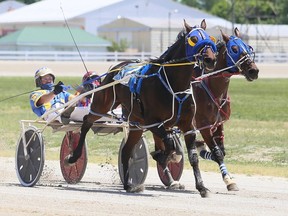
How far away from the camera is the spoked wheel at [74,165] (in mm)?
12914

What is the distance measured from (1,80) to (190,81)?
30.4 meters

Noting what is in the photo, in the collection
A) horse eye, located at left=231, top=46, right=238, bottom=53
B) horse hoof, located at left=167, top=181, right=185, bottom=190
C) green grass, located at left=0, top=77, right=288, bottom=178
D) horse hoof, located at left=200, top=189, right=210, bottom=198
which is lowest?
green grass, located at left=0, top=77, right=288, bottom=178

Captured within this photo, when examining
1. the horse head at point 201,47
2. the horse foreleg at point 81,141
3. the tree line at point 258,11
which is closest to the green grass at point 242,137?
the horse foreleg at point 81,141

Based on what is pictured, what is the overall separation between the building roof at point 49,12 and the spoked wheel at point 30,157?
7436cm

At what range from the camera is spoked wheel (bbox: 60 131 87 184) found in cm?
1291

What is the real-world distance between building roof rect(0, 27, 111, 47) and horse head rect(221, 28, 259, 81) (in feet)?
207

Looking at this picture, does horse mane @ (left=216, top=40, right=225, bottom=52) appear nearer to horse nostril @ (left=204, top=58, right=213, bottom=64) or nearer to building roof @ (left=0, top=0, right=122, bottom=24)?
horse nostril @ (left=204, top=58, right=213, bottom=64)

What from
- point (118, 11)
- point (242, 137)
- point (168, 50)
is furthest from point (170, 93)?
point (118, 11)

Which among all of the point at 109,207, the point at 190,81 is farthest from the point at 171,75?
the point at 109,207

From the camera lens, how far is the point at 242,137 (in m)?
20.0

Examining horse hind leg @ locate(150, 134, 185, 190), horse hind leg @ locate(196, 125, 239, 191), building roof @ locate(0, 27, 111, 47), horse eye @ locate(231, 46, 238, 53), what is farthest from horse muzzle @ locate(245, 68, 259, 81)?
building roof @ locate(0, 27, 111, 47)

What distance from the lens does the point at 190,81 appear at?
37.0 ft

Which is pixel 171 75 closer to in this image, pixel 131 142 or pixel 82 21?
pixel 131 142

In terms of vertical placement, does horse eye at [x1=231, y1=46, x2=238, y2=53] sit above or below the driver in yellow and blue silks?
above
